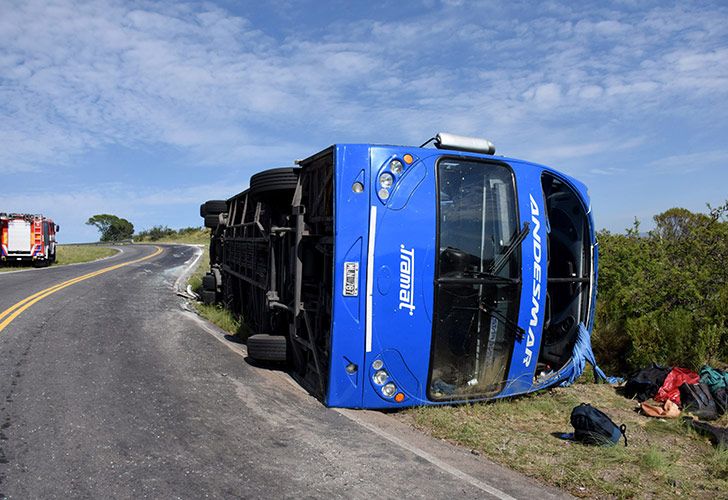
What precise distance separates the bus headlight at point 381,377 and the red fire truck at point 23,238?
85.0 ft

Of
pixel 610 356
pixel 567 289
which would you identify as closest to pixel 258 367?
pixel 567 289

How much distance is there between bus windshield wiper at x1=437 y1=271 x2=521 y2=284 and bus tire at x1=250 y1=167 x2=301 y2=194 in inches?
118

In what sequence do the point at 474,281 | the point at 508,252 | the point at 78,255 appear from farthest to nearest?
the point at 78,255, the point at 508,252, the point at 474,281

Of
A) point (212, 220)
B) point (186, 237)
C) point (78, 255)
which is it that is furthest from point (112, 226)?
point (212, 220)

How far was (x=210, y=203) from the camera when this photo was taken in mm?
13172

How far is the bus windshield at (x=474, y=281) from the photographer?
5352 mm

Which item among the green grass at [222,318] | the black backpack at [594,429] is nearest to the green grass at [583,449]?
the black backpack at [594,429]

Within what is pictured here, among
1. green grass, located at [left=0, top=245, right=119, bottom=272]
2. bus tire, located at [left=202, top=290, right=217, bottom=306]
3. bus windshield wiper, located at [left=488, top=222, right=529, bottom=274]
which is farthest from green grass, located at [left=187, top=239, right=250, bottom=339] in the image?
green grass, located at [left=0, top=245, right=119, bottom=272]

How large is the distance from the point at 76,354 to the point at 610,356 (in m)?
7.54

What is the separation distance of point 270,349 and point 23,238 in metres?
24.1

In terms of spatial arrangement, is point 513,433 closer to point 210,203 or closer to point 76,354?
point 76,354

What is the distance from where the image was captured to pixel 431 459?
4207mm

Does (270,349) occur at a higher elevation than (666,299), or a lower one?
lower

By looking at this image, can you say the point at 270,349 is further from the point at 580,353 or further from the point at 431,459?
the point at 580,353
